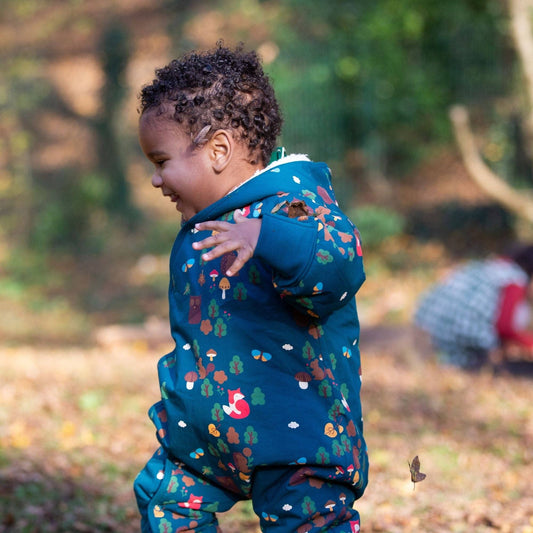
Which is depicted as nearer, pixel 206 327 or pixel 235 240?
pixel 235 240

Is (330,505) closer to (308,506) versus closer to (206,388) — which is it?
(308,506)

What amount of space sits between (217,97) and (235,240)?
1.66 feet

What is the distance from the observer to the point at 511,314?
22.4ft

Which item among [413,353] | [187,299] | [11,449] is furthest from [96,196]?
[187,299]

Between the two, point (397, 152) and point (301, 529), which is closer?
point (301, 529)

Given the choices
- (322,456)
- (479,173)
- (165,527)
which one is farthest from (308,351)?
(479,173)

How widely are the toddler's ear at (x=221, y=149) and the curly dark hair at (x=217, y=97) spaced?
0.8 inches

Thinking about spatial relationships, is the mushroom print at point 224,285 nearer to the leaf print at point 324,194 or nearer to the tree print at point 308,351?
the tree print at point 308,351

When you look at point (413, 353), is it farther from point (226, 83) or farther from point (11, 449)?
point (226, 83)

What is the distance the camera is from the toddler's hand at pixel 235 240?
1.80m

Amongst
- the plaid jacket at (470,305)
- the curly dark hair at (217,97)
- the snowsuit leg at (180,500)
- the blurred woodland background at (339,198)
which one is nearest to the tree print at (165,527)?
the snowsuit leg at (180,500)

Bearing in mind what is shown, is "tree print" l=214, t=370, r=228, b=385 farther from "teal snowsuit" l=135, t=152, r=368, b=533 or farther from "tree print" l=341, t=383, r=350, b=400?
"tree print" l=341, t=383, r=350, b=400

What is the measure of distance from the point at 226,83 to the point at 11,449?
9.86 feet

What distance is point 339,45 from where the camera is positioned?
1446 cm
